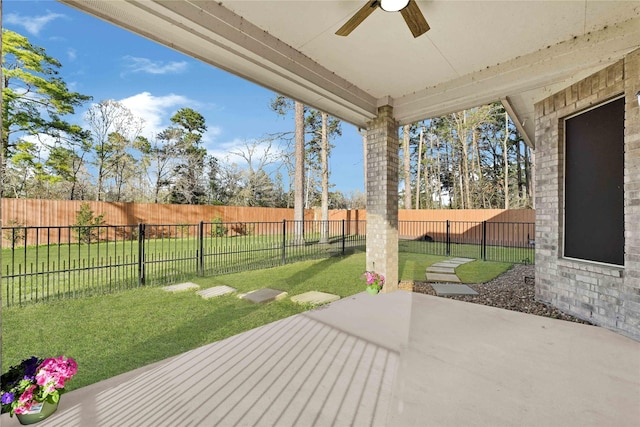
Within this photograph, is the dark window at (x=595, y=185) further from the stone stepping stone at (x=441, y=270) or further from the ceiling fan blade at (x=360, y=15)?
the ceiling fan blade at (x=360, y=15)

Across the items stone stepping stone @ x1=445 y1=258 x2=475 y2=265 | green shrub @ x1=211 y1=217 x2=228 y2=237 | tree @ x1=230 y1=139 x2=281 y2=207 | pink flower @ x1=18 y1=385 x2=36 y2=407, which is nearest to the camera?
pink flower @ x1=18 y1=385 x2=36 y2=407

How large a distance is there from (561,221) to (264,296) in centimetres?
440

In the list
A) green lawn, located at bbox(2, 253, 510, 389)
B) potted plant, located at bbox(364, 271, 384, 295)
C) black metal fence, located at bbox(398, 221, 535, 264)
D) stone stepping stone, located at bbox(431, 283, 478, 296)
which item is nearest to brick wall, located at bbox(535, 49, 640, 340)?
stone stepping stone, located at bbox(431, 283, 478, 296)

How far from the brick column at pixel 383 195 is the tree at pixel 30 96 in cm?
1549

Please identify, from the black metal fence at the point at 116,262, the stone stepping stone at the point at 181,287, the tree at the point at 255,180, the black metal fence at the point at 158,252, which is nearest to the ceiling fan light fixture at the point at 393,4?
the black metal fence at the point at 158,252

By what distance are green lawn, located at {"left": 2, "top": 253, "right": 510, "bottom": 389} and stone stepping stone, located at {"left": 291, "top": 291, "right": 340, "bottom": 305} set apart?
0.55 ft

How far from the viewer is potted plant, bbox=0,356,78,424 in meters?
1.86

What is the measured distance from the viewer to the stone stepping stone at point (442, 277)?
5.94 meters

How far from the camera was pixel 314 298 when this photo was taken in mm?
4633

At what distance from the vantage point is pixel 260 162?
2092cm

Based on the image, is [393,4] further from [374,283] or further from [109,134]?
[109,134]

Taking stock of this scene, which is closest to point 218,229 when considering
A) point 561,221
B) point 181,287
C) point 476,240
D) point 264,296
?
point 181,287

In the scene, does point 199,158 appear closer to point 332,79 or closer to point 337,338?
point 332,79

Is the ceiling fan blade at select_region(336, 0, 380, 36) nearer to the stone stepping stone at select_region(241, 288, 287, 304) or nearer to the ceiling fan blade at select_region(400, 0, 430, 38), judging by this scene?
the ceiling fan blade at select_region(400, 0, 430, 38)
